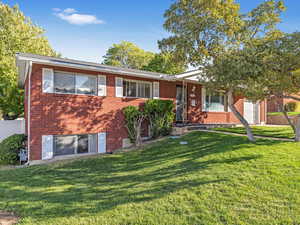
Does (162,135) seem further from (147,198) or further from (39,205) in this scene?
(39,205)

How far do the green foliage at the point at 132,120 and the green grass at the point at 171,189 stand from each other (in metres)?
2.41

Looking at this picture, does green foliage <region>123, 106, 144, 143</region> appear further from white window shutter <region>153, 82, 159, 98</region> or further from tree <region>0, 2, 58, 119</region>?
tree <region>0, 2, 58, 119</region>

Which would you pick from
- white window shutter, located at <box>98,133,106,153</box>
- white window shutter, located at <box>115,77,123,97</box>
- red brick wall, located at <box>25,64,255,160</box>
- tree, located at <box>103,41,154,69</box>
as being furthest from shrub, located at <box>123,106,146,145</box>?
tree, located at <box>103,41,154,69</box>

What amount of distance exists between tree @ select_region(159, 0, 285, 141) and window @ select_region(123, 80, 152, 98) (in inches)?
113

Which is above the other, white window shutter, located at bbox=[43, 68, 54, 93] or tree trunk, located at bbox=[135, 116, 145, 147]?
white window shutter, located at bbox=[43, 68, 54, 93]

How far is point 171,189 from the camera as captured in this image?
4.42 metres

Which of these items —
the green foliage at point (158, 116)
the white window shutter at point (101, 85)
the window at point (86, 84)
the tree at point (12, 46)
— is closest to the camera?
the window at point (86, 84)

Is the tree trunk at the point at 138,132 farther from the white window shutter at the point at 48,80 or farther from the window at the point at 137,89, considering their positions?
the white window shutter at the point at 48,80

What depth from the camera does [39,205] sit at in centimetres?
405

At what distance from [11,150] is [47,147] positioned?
182 cm

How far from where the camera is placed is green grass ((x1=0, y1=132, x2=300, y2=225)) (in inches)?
135

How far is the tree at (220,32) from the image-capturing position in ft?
24.0

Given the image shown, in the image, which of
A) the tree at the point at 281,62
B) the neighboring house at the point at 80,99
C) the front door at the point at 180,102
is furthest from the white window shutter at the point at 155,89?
the tree at the point at 281,62

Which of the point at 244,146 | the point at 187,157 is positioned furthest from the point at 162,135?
the point at 244,146
